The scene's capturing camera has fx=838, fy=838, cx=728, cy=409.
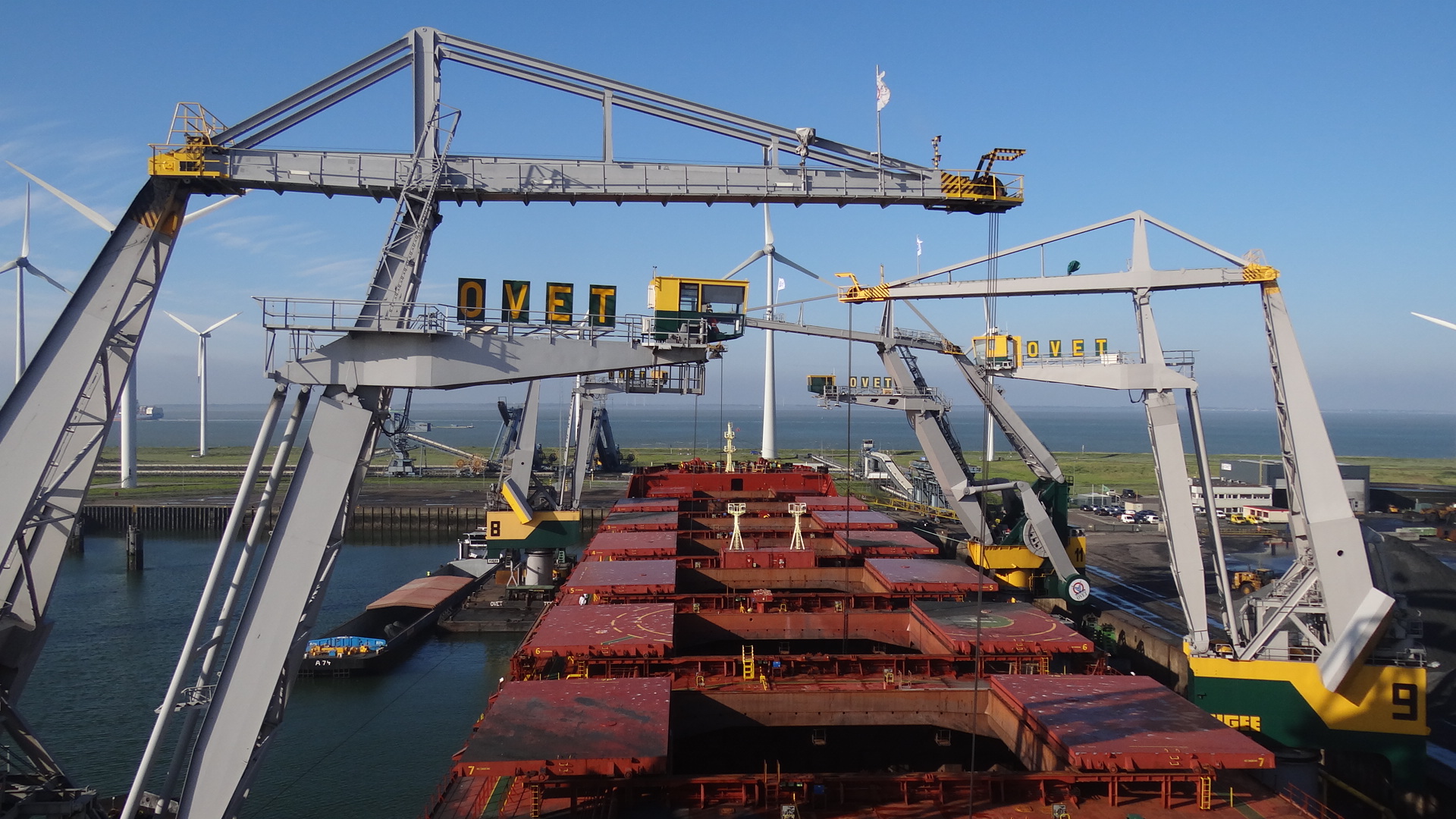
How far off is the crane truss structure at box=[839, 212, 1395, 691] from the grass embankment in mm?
63807

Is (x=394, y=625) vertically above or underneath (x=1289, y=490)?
underneath

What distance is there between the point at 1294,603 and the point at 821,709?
544 inches

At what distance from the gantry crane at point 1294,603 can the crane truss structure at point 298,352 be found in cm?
1556

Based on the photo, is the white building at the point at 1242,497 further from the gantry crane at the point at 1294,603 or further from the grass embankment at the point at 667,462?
the gantry crane at the point at 1294,603

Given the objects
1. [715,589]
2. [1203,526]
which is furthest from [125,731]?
[1203,526]

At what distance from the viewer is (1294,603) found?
22.7m

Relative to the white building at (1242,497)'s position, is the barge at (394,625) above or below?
below

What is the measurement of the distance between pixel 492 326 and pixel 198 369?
107846mm

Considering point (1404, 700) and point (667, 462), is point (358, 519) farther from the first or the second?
point (1404, 700)

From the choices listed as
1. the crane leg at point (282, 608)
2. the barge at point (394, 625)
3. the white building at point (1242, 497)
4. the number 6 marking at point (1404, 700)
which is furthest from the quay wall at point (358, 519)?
the crane leg at point (282, 608)

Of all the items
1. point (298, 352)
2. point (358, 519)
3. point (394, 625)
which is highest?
point (298, 352)

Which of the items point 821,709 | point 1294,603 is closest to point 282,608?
point 821,709

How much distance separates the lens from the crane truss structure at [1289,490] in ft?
72.3

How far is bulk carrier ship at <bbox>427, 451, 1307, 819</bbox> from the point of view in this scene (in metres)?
13.7
